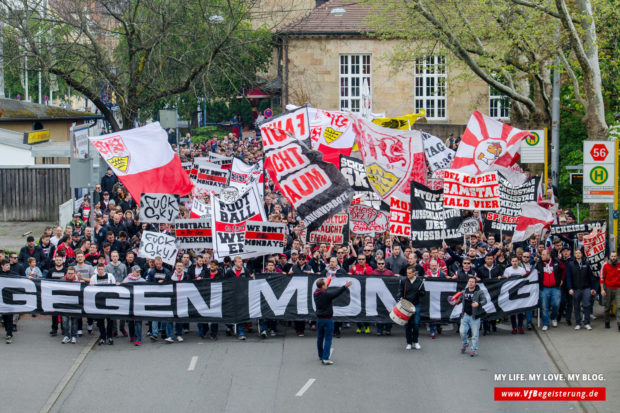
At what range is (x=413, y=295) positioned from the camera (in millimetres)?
15633

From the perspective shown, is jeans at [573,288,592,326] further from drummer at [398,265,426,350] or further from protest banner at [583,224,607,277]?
drummer at [398,265,426,350]

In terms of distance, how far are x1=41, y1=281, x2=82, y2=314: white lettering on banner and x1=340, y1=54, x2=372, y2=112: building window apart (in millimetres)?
33341

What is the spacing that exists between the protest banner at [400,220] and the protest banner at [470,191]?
0.88 metres

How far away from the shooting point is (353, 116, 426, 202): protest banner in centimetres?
1848

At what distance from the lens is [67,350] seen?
1559 centimetres

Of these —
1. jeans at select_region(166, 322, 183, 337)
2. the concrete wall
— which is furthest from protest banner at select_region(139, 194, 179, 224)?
the concrete wall

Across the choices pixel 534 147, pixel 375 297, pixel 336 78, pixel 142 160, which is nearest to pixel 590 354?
pixel 375 297

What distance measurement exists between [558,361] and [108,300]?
25.4ft

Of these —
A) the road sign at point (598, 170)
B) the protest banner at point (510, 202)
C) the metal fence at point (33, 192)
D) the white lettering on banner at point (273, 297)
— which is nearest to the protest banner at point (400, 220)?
the protest banner at point (510, 202)

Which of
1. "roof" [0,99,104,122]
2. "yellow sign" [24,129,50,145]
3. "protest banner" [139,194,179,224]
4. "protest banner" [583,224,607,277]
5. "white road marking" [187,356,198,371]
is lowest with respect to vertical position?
"white road marking" [187,356,198,371]

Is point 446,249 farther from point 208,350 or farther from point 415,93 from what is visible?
point 415,93

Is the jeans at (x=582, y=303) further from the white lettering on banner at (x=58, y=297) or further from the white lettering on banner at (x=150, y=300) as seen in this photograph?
the white lettering on banner at (x=58, y=297)

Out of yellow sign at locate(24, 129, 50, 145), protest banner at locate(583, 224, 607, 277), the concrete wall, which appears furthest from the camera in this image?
the concrete wall

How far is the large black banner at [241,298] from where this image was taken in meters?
16.3
